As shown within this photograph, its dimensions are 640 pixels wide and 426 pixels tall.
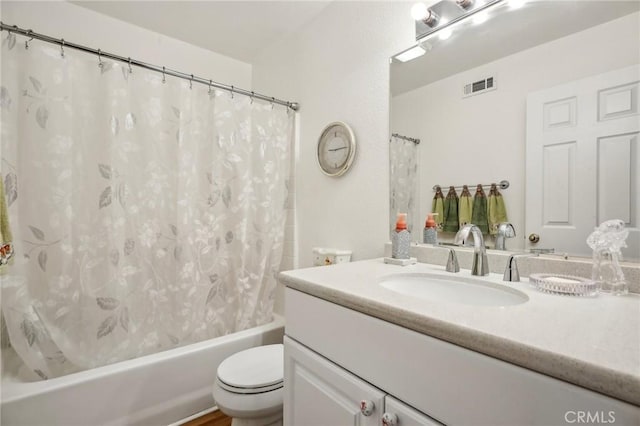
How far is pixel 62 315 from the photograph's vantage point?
1.30m

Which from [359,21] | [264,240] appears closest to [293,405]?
[264,240]

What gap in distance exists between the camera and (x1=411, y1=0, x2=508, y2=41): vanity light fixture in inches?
44.2

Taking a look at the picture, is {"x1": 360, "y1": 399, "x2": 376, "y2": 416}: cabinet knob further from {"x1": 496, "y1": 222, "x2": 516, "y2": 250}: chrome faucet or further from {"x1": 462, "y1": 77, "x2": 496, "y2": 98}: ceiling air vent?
{"x1": 462, "y1": 77, "x2": 496, "y2": 98}: ceiling air vent

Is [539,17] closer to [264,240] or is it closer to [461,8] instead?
[461,8]

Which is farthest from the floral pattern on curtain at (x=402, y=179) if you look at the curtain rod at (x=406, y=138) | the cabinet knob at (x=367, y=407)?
the cabinet knob at (x=367, y=407)

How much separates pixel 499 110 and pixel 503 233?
427 mm

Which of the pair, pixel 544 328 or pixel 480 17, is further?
pixel 480 17

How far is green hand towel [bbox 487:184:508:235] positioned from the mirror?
2cm

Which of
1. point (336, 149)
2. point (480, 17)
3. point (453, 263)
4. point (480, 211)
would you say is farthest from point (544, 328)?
point (336, 149)

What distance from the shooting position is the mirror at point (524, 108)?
32.2 inches

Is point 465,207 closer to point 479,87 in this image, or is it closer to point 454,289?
point 454,289

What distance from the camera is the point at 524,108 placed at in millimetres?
987

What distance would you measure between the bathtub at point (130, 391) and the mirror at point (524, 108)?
1236 mm

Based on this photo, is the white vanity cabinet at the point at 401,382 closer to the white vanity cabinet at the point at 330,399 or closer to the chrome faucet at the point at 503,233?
the white vanity cabinet at the point at 330,399
